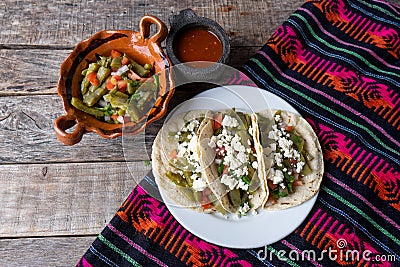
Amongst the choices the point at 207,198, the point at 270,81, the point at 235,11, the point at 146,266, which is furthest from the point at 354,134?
the point at 146,266

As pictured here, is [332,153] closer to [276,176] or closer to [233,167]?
[276,176]

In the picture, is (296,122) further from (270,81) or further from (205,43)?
(205,43)

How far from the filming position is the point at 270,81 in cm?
274

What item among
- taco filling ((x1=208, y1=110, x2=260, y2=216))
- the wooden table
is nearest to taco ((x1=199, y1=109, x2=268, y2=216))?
taco filling ((x1=208, y1=110, x2=260, y2=216))

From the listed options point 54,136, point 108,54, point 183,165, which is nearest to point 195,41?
point 108,54

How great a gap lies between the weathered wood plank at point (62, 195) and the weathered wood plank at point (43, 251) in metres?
0.04

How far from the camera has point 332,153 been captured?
254cm

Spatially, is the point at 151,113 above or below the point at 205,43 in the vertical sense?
below

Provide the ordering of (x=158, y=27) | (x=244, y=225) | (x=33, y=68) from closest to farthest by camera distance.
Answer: (x=244, y=225), (x=158, y=27), (x=33, y=68)

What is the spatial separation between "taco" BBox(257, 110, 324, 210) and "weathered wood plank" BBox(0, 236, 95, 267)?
94 cm

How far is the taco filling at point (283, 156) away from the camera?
2.36 m

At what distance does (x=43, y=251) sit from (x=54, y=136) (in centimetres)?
62

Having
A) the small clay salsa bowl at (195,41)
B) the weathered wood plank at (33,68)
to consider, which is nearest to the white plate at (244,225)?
the small clay salsa bowl at (195,41)

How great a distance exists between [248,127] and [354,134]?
591 millimetres
